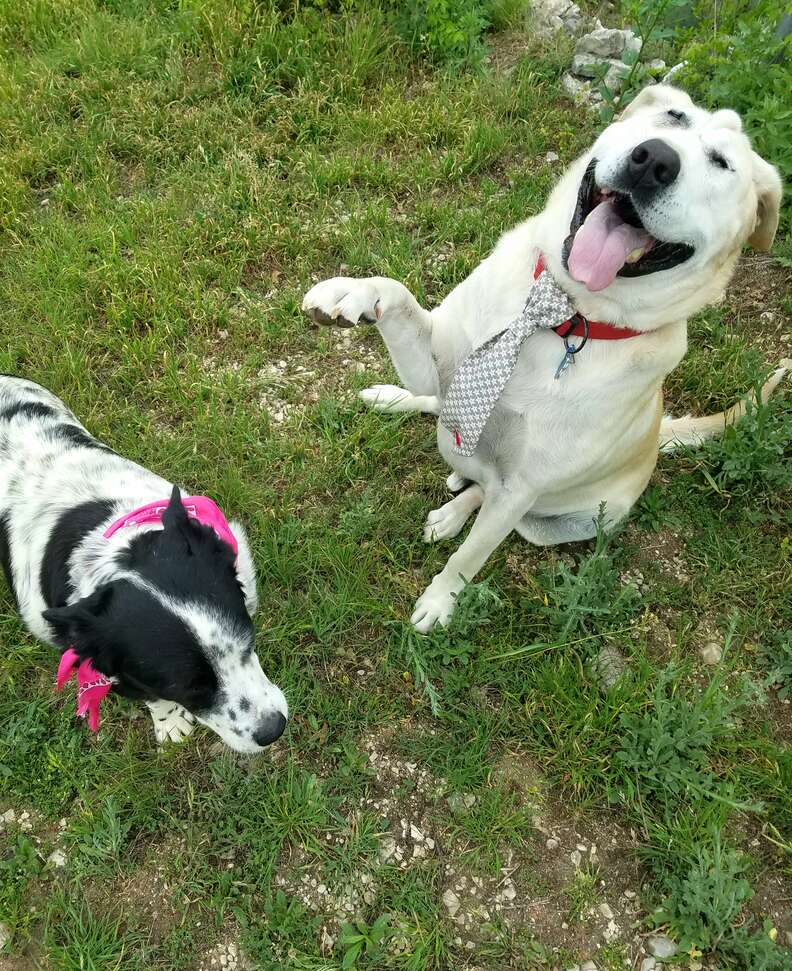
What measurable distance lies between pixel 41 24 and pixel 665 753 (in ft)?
22.0

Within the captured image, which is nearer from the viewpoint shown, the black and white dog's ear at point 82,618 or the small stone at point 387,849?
the black and white dog's ear at point 82,618

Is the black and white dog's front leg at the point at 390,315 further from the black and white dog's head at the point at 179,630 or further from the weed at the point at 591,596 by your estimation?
the weed at the point at 591,596

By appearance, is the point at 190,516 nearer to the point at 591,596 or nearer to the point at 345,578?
the point at 345,578

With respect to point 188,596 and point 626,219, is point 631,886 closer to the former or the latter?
point 188,596

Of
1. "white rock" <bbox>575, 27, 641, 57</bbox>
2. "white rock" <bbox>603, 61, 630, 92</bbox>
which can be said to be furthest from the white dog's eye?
"white rock" <bbox>575, 27, 641, 57</bbox>

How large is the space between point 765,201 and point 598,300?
0.70 meters

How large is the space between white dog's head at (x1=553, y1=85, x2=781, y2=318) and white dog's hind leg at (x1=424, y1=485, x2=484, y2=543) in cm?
143

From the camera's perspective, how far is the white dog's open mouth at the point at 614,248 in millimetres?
2242

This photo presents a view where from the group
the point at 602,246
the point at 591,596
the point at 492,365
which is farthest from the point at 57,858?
the point at 602,246

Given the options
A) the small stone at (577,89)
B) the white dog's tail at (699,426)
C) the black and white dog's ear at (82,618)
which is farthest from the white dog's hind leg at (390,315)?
the small stone at (577,89)

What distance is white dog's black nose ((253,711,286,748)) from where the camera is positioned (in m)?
2.51

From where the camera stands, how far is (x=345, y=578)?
11.1ft

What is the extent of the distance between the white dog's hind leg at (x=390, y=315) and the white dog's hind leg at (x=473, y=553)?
61 cm

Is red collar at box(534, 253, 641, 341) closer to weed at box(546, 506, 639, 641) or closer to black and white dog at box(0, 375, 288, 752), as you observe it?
weed at box(546, 506, 639, 641)
